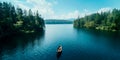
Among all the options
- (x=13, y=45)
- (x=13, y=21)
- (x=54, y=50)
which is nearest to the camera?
(x=54, y=50)

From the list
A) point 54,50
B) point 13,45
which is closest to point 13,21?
point 13,45

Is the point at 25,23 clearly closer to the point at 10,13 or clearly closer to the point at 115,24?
the point at 10,13

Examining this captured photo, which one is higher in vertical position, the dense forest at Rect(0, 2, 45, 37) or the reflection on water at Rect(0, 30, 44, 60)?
the dense forest at Rect(0, 2, 45, 37)

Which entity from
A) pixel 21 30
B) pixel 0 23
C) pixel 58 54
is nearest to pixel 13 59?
pixel 58 54

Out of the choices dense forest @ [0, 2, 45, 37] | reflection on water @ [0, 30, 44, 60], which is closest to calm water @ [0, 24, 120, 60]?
reflection on water @ [0, 30, 44, 60]

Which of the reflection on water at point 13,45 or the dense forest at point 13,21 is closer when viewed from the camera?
the reflection on water at point 13,45

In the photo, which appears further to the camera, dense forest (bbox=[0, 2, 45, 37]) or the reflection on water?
dense forest (bbox=[0, 2, 45, 37])

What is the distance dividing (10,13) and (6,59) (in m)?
107

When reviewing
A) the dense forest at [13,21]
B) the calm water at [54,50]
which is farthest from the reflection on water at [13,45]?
the dense forest at [13,21]

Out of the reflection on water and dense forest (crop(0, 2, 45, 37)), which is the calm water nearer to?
the reflection on water

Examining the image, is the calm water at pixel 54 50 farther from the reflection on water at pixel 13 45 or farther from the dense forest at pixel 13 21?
the dense forest at pixel 13 21

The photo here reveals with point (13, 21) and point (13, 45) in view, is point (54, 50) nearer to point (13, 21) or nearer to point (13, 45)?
point (13, 45)

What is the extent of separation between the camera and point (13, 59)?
60.0 metres

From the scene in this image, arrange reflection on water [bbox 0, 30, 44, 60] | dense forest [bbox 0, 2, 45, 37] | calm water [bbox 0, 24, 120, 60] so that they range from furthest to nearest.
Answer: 1. dense forest [bbox 0, 2, 45, 37]
2. reflection on water [bbox 0, 30, 44, 60]
3. calm water [bbox 0, 24, 120, 60]
